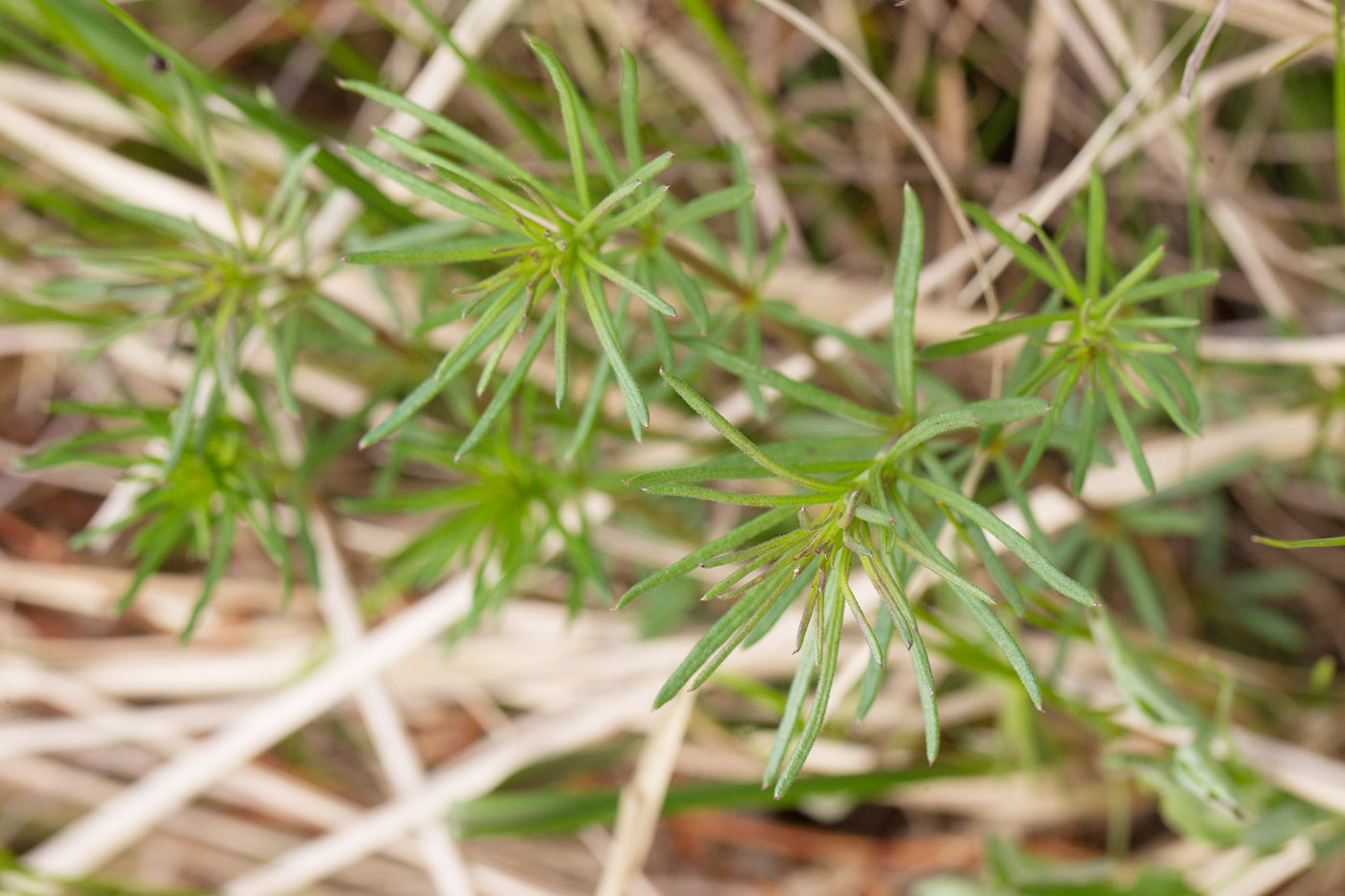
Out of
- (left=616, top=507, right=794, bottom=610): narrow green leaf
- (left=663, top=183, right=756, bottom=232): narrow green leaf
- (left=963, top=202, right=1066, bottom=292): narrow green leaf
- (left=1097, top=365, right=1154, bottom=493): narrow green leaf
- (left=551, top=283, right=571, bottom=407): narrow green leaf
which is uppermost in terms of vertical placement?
(left=663, top=183, right=756, bottom=232): narrow green leaf

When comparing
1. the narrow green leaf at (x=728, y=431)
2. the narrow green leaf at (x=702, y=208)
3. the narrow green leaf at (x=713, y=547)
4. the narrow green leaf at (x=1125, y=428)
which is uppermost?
the narrow green leaf at (x=702, y=208)

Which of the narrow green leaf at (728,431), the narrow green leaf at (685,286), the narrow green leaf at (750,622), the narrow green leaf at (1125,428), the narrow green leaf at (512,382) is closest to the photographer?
the narrow green leaf at (728,431)

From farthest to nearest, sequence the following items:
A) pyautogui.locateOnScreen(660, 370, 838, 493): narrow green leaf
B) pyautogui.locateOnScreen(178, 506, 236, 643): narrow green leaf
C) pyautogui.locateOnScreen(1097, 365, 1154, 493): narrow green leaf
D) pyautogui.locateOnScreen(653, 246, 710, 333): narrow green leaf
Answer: pyautogui.locateOnScreen(178, 506, 236, 643): narrow green leaf
pyautogui.locateOnScreen(653, 246, 710, 333): narrow green leaf
pyautogui.locateOnScreen(1097, 365, 1154, 493): narrow green leaf
pyautogui.locateOnScreen(660, 370, 838, 493): narrow green leaf

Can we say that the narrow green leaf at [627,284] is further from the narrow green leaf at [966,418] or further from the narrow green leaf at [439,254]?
the narrow green leaf at [966,418]

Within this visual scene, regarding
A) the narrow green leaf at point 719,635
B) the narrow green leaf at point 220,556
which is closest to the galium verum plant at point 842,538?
the narrow green leaf at point 719,635

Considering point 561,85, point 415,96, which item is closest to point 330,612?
point 415,96

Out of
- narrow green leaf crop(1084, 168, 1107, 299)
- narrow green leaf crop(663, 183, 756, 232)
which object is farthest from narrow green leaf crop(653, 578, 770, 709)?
narrow green leaf crop(1084, 168, 1107, 299)

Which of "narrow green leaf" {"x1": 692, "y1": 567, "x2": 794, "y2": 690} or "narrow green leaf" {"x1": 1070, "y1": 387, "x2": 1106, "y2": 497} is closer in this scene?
"narrow green leaf" {"x1": 692, "y1": 567, "x2": 794, "y2": 690}

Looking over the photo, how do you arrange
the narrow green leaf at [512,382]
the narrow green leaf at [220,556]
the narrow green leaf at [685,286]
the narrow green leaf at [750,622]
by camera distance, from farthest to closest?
the narrow green leaf at [220,556]
the narrow green leaf at [685,286]
the narrow green leaf at [512,382]
the narrow green leaf at [750,622]

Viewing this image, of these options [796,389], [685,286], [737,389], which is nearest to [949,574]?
[796,389]

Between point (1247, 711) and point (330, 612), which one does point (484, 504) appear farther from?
point (1247, 711)

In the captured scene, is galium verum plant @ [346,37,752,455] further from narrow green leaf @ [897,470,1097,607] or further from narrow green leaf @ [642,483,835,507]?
narrow green leaf @ [897,470,1097,607]
